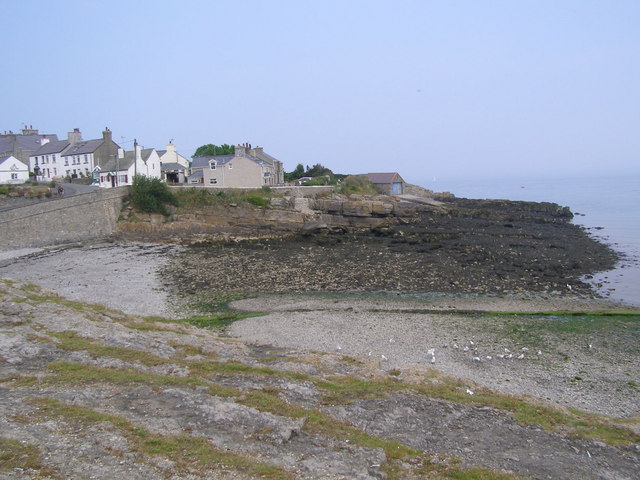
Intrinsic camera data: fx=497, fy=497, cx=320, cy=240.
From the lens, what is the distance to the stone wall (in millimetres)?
38719

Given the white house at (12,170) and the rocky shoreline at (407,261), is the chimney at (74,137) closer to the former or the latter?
the white house at (12,170)

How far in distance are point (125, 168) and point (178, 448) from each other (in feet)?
171

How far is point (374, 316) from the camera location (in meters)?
23.9

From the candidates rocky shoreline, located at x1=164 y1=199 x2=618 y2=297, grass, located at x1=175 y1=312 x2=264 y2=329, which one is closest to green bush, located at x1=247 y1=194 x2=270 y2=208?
rocky shoreline, located at x1=164 y1=199 x2=618 y2=297

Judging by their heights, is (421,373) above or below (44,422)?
below

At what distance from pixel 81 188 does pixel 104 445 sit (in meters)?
48.8

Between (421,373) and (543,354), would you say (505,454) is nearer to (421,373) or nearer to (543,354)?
(421,373)

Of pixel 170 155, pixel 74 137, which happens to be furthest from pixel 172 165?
pixel 74 137

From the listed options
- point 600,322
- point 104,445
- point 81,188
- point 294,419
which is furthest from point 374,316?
point 81,188

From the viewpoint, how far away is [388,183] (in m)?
77.5

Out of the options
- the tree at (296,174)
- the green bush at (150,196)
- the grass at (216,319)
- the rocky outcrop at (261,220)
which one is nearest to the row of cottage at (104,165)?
the green bush at (150,196)

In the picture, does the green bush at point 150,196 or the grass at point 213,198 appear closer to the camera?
the green bush at point 150,196

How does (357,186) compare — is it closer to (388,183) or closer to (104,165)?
(388,183)

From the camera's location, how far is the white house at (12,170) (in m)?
54.8
